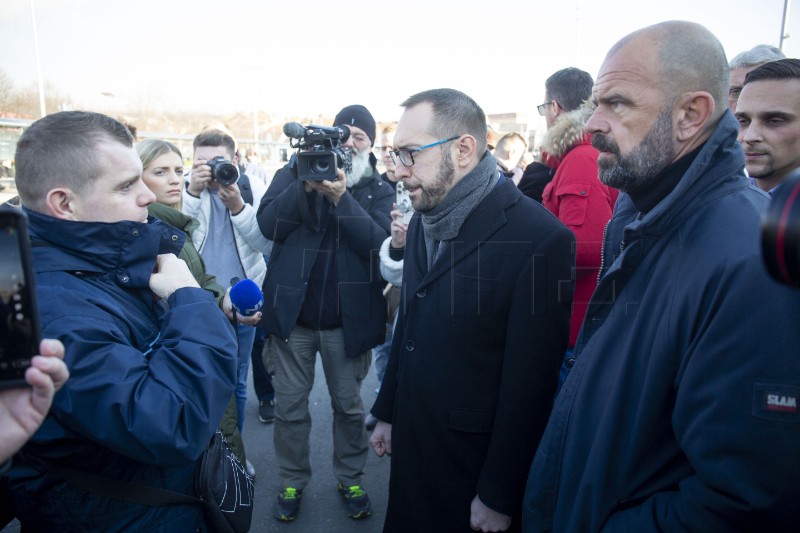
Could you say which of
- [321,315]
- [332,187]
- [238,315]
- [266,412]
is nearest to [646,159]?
[238,315]

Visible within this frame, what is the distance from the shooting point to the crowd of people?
3.29 ft

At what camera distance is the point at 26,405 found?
3.24 ft

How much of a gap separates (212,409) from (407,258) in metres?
1.13

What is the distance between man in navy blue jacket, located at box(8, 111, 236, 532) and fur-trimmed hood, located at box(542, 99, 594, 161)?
2.21 metres

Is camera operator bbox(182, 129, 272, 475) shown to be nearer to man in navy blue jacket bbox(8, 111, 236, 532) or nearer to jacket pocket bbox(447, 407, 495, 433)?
man in navy blue jacket bbox(8, 111, 236, 532)

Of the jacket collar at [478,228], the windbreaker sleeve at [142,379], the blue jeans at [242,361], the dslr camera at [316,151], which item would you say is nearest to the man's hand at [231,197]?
the dslr camera at [316,151]

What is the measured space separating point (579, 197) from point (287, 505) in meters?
2.48

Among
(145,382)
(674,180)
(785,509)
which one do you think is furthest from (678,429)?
(145,382)

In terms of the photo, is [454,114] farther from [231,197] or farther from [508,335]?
[231,197]

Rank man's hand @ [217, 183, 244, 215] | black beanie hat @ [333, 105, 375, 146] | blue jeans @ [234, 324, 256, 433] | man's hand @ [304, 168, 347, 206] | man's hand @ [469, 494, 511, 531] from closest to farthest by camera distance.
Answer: man's hand @ [469, 494, 511, 531] < man's hand @ [304, 168, 347, 206] < man's hand @ [217, 183, 244, 215] < blue jeans @ [234, 324, 256, 433] < black beanie hat @ [333, 105, 375, 146]

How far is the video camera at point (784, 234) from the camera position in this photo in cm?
72

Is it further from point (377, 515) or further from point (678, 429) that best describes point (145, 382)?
point (377, 515)

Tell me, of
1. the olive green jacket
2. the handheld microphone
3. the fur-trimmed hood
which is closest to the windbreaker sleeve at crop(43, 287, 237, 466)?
the handheld microphone

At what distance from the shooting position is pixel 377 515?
3.00 meters
